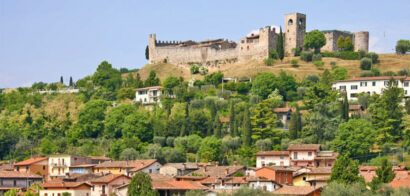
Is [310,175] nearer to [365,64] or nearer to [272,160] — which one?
[272,160]

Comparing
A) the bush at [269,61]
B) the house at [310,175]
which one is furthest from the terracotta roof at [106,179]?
the bush at [269,61]

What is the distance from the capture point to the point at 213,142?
80688 mm

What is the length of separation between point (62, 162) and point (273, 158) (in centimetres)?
2260

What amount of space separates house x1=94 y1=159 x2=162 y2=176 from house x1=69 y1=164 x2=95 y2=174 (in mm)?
886

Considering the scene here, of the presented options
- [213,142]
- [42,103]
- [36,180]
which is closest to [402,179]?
[213,142]

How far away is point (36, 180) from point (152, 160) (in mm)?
11679

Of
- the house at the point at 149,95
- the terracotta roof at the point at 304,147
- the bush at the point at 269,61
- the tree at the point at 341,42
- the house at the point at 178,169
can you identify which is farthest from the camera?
the tree at the point at 341,42

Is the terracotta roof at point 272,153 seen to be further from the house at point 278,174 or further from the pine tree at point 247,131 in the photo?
the house at point 278,174

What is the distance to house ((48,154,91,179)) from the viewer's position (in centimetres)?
8006

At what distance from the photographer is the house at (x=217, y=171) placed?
6800 centimetres

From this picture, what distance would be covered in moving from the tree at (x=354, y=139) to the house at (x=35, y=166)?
3057 cm

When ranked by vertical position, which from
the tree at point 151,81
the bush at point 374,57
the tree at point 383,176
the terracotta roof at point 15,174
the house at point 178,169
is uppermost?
the bush at point 374,57

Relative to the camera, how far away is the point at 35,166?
80500 millimetres

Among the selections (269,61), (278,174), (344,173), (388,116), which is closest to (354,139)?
(388,116)
